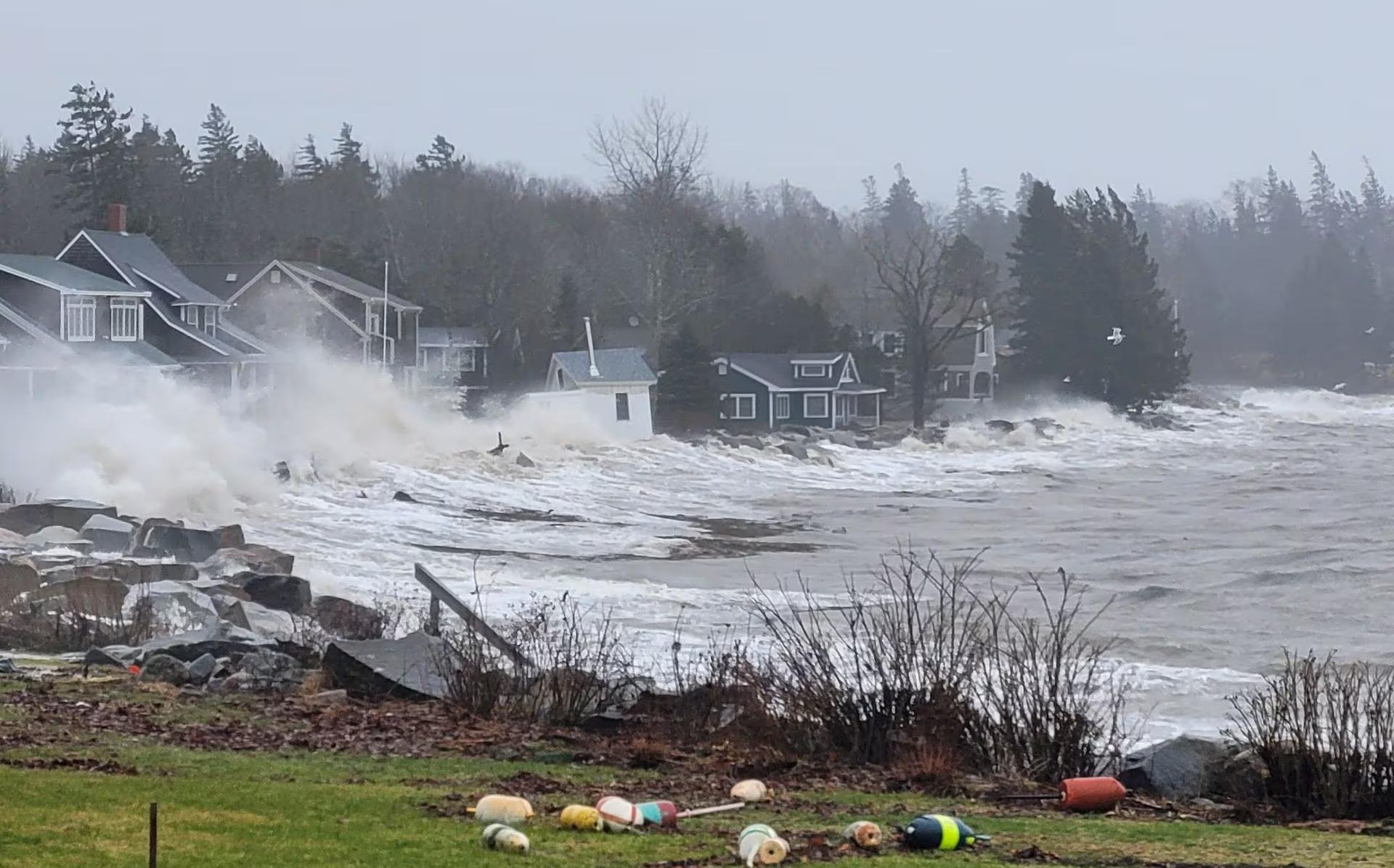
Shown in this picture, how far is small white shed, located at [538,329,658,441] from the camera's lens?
75125mm

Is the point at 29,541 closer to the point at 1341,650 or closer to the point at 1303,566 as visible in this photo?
the point at 1341,650

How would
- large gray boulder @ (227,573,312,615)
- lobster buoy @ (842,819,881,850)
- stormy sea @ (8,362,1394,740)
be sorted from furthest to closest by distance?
stormy sea @ (8,362,1394,740) < large gray boulder @ (227,573,312,615) < lobster buoy @ (842,819,881,850)

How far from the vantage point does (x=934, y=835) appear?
977 centimetres

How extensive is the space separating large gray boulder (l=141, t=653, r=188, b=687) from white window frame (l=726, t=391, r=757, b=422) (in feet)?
230

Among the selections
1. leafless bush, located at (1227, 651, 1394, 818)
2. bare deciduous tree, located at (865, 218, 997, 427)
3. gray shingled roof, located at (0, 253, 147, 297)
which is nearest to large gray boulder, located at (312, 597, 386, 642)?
leafless bush, located at (1227, 651, 1394, 818)

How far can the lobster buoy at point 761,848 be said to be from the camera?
898 centimetres

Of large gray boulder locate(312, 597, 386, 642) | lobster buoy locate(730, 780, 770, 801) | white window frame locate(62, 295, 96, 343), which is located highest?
white window frame locate(62, 295, 96, 343)

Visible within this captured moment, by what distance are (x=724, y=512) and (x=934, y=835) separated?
42.1 meters

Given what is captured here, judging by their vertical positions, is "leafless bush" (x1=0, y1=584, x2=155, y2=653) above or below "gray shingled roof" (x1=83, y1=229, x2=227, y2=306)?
below

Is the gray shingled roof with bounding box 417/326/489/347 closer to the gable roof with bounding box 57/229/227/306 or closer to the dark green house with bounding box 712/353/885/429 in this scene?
the dark green house with bounding box 712/353/885/429

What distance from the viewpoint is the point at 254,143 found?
127312 millimetres

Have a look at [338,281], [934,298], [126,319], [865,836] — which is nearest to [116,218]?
[126,319]

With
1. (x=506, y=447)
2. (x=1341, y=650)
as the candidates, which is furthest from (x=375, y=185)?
(x=1341, y=650)

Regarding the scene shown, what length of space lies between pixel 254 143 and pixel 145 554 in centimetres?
10124
